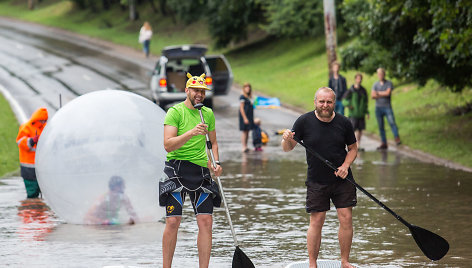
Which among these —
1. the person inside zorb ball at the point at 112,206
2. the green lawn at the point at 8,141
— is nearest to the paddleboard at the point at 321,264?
the person inside zorb ball at the point at 112,206

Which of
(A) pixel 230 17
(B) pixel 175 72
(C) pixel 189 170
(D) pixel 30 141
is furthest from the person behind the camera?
(A) pixel 230 17

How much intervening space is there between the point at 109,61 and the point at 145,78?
21.7ft

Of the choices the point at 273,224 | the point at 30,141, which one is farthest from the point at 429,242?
the point at 30,141

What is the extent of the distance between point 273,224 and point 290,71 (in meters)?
27.6

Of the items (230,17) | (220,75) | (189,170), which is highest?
(230,17)

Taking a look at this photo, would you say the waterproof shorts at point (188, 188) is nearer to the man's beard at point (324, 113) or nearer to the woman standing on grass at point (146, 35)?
the man's beard at point (324, 113)

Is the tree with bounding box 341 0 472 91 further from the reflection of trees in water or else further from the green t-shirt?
the green t-shirt

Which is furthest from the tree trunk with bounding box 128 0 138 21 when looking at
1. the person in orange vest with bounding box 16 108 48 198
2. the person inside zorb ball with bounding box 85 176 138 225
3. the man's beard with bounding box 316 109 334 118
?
the man's beard with bounding box 316 109 334 118

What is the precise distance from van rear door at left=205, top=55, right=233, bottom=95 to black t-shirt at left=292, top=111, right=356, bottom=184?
23.3 metres

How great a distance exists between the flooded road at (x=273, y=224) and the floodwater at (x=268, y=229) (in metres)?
0.01

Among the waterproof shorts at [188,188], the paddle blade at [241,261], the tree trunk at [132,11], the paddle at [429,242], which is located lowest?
the paddle at [429,242]

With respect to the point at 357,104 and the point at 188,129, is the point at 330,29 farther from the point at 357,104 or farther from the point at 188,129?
the point at 188,129

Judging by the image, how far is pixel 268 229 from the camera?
38.6ft

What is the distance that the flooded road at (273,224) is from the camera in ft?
32.9
